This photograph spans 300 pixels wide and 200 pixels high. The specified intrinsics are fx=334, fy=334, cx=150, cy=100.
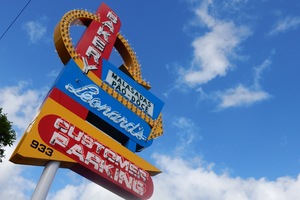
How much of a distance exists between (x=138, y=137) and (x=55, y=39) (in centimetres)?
513

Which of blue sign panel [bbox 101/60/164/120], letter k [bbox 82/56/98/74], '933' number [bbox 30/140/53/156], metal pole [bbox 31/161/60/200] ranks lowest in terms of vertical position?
metal pole [bbox 31/161/60/200]

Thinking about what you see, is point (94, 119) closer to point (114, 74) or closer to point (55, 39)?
point (114, 74)

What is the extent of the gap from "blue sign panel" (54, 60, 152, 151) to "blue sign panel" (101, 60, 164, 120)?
0.76 meters

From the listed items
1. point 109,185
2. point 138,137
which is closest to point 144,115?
point 138,137

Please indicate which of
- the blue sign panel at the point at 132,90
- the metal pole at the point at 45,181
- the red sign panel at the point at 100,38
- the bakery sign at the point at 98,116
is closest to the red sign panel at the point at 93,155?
the bakery sign at the point at 98,116

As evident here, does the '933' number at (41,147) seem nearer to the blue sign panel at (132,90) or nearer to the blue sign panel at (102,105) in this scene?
the blue sign panel at (102,105)

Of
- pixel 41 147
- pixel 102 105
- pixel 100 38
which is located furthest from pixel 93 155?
pixel 100 38

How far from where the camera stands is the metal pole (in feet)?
29.1

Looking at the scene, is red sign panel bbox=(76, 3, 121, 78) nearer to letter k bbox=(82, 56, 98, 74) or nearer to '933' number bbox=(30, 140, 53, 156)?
letter k bbox=(82, 56, 98, 74)

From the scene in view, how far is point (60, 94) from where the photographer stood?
11.6 metres

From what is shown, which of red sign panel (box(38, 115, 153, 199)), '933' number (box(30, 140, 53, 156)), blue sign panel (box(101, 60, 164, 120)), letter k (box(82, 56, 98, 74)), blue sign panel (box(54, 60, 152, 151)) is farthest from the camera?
blue sign panel (box(101, 60, 164, 120))

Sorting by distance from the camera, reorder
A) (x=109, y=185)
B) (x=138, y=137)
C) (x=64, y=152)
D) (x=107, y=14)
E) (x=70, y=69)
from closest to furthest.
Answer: (x=64, y=152)
(x=109, y=185)
(x=70, y=69)
(x=138, y=137)
(x=107, y=14)

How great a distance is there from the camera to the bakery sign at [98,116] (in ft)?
33.9

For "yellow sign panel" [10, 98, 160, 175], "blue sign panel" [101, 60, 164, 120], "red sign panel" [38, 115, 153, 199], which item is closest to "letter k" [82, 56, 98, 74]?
"blue sign panel" [101, 60, 164, 120]
